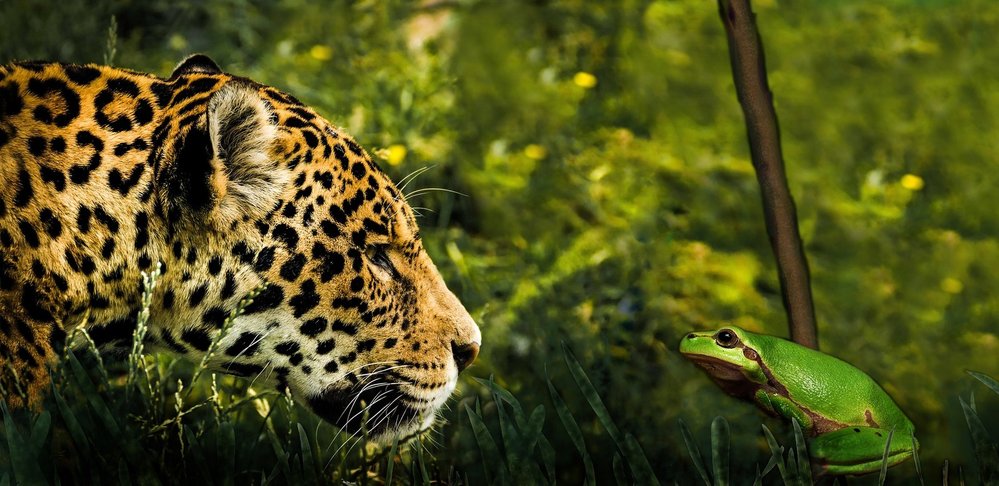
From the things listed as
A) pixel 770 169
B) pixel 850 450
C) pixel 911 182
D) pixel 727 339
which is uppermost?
pixel 770 169

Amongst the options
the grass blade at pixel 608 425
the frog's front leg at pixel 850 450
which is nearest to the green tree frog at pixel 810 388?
the frog's front leg at pixel 850 450

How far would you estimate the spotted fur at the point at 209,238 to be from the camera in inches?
93.8

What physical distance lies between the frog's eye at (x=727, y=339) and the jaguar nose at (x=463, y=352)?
93 cm

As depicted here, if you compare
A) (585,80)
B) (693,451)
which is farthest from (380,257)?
(585,80)

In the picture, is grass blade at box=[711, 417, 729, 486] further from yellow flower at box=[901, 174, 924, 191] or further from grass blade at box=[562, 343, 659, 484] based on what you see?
yellow flower at box=[901, 174, 924, 191]

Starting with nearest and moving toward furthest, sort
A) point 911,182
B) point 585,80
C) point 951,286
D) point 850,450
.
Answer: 1. point 850,450
2. point 951,286
3. point 911,182
4. point 585,80

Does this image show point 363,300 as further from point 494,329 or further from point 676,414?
point 494,329

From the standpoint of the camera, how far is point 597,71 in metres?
6.41

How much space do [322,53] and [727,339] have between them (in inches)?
198

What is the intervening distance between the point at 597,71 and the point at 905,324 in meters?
2.49

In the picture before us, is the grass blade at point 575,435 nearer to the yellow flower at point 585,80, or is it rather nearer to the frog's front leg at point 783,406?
the frog's front leg at point 783,406

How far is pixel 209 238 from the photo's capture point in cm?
251

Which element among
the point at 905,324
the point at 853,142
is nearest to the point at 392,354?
the point at 905,324

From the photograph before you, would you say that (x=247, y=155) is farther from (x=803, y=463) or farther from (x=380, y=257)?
(x=803, y=463)
